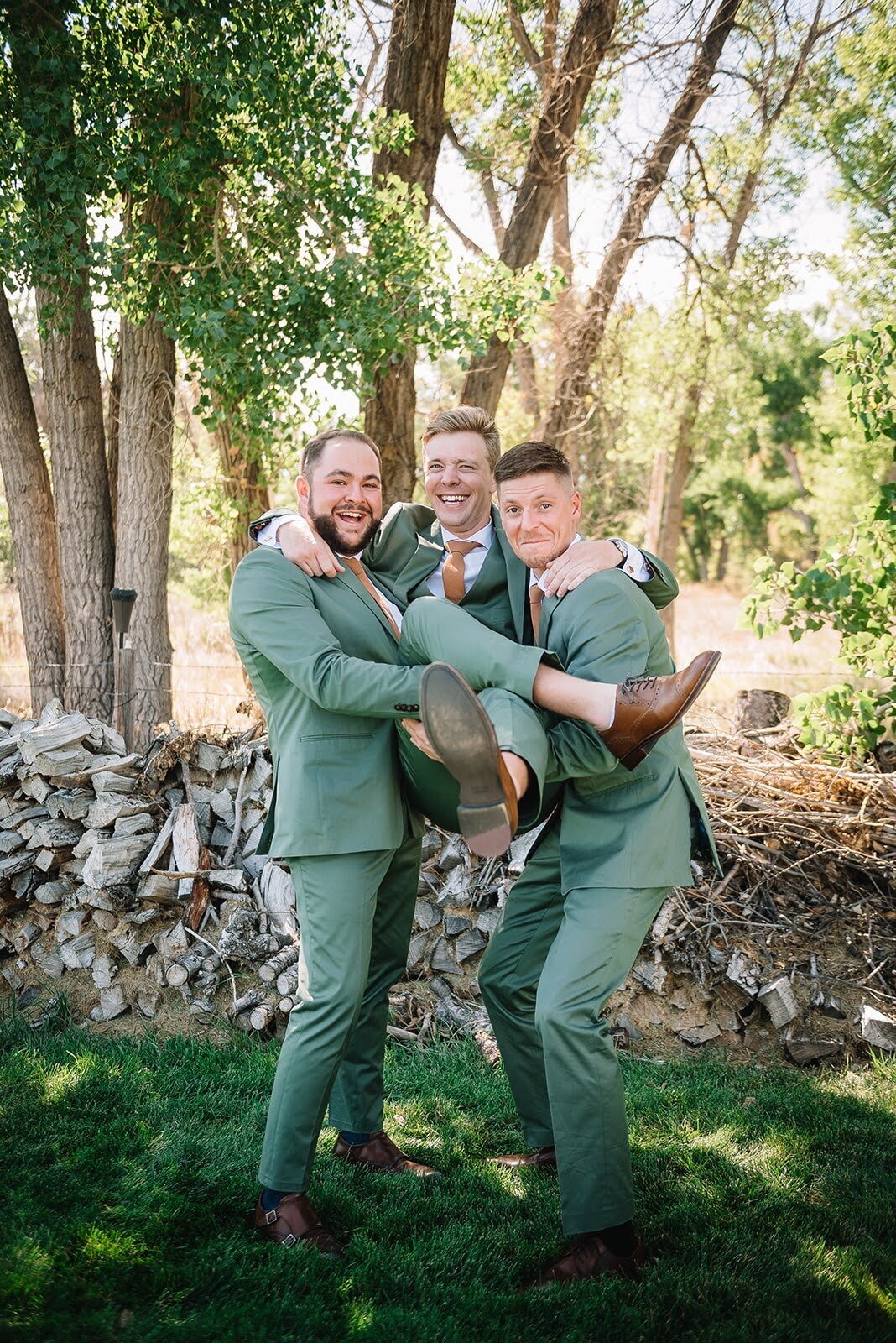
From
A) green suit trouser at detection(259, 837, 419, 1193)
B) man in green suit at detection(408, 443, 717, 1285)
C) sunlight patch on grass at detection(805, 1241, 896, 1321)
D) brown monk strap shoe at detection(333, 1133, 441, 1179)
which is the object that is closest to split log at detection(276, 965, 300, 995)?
brown monk strap shoe at detection(333, 1133, 441, 1179)

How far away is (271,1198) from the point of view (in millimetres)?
2896

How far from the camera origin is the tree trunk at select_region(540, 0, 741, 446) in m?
8.87

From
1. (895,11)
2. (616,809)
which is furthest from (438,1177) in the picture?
(895,11)

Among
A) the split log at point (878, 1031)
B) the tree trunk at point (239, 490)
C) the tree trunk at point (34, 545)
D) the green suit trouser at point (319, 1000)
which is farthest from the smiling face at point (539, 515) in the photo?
the tree trunk at point (239, 490)

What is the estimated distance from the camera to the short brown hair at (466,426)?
3.75 m

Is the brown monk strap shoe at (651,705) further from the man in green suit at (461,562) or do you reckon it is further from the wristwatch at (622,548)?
the wristwatch at (622,548)

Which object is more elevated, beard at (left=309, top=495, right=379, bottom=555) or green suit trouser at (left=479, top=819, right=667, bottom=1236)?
beard at (left=309, top=495, right=379, bottom=555)

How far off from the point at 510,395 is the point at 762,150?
6770 mm

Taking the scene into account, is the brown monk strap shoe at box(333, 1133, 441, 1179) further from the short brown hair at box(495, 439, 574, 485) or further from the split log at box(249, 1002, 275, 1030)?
the short brown hair at box(495, 439, 574, 485)

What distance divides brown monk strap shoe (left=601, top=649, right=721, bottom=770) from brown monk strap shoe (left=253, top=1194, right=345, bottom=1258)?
1532 mm

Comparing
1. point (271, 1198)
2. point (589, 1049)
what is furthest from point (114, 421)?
point (589, 1049)

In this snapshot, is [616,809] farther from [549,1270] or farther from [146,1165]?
[146,1165]

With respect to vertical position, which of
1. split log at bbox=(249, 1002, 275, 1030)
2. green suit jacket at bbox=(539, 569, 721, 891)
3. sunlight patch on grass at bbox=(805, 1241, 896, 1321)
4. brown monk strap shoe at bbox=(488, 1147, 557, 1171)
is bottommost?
brown monk strap shoe at bbox=(488, 1147, 557, 1171)

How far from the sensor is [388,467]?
762 centimetres
